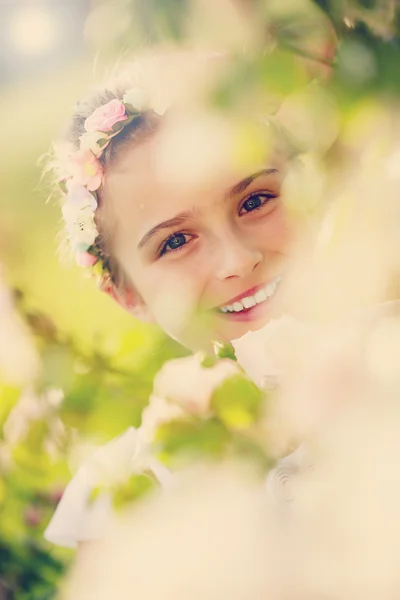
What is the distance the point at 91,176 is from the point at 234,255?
27cm

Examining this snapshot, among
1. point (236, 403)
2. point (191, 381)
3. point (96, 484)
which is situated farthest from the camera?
point (96, 484)

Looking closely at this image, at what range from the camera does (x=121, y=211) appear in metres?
0.90

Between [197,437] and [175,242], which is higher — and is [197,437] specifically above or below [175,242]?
below

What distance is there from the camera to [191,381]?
2.40 feet

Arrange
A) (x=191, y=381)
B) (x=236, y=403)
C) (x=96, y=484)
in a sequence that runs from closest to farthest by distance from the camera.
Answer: (x=236, y=403) → (x=191, y=381) → (x=96, y=484)

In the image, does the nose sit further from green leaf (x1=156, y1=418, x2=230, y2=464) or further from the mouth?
green leaf (x1=156, y1=418, x2=230, y2=464)

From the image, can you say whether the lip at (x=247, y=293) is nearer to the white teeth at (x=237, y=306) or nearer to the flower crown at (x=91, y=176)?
the white teeth at (x=237, y=306)

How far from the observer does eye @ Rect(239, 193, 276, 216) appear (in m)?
0.89

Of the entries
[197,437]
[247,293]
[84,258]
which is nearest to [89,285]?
[84,258]

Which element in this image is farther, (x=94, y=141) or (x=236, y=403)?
(x=94, y=141)

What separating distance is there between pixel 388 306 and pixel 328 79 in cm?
32

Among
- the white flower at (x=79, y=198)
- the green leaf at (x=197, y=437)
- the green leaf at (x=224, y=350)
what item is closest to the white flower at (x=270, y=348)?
the green leaf at (x=224, y=350)

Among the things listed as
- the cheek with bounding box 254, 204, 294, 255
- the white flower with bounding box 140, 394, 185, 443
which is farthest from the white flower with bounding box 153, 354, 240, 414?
the cheek with bounding box 254, 204, 294, 255

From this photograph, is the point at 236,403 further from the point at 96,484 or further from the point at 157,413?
the point at 96,484
